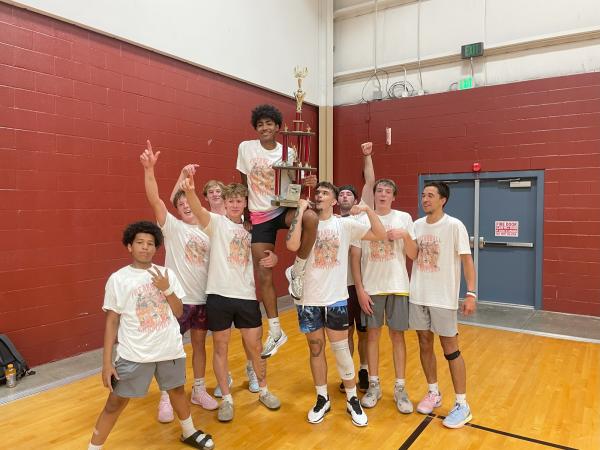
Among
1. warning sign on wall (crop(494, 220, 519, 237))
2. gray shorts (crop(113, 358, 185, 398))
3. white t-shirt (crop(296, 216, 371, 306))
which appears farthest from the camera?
warning sign on wall (crop(494, 220, 519, 237))

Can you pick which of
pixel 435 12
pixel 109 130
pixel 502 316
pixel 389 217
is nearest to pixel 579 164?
pixel 502 316

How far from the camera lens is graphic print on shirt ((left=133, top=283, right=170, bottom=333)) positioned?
90.5 inches

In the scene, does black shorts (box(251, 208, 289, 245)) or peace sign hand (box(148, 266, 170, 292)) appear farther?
black shorts (box(251, 208, 289, 245))

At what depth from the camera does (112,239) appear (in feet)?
15.1

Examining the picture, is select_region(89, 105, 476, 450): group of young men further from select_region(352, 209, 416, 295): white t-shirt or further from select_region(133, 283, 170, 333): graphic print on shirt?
select_region(133, 283, 170, 333): graphic print on shirt

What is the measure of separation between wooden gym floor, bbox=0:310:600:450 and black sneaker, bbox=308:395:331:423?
0.06 m

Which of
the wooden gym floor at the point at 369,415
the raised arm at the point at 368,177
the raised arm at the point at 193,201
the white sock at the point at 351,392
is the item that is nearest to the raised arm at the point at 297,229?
the raised arm at the point at 193,201

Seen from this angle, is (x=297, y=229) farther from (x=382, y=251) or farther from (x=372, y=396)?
(x=372, y=396)

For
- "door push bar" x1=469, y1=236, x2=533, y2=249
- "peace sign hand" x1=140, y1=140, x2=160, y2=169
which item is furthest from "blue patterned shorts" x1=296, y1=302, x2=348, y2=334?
"door push bar" x1=469, y1=236, x2=533, y2=249

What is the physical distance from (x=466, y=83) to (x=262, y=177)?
461 centimetres

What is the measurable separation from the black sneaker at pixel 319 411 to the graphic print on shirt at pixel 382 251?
102 cm

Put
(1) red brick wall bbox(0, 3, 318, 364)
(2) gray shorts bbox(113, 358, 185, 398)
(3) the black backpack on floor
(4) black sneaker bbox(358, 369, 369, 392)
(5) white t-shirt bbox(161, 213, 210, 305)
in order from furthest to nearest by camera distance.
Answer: (1) red brick wall bbox(0, 3, 318, 364) → (3) the black backpack on floor → (4) black sneaker bbox(358, 369, 369, 392) → (5) white t-shirt bbox(161, 213, 210, 305) → (2) gray shorts bbox(113, 358, 185, 398)

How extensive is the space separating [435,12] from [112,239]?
5.77 metres

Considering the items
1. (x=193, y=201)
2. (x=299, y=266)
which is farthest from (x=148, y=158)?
(x=299, y=266)
